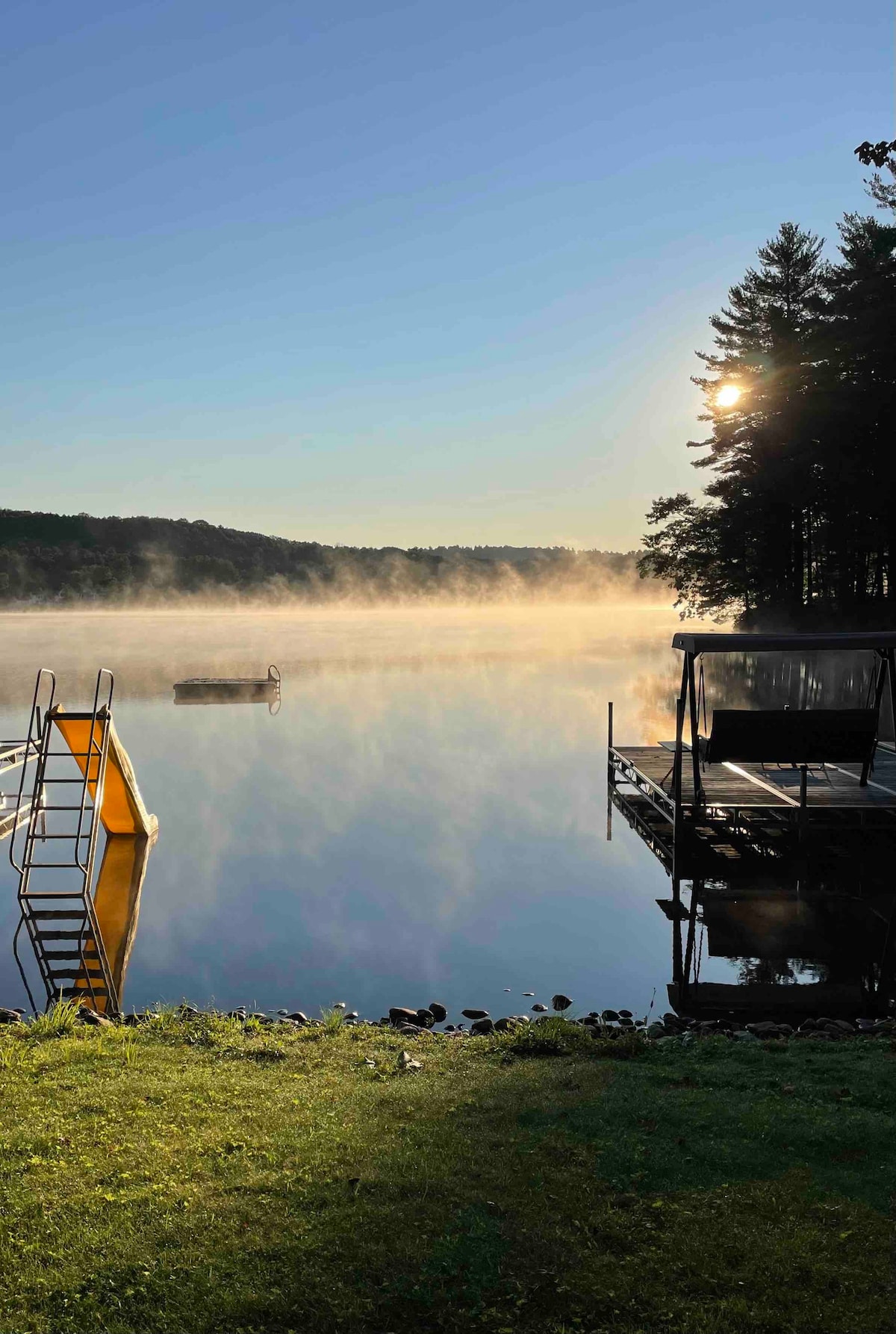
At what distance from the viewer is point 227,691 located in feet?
144

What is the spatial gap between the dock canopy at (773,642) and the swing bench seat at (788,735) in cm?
94

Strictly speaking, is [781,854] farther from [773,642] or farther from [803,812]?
[773,642]

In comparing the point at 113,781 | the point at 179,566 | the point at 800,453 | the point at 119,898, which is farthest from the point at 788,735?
the point at 179,566

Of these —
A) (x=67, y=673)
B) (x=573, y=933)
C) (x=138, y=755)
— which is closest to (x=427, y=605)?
(x=67, y=673)

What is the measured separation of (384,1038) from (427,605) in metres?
170

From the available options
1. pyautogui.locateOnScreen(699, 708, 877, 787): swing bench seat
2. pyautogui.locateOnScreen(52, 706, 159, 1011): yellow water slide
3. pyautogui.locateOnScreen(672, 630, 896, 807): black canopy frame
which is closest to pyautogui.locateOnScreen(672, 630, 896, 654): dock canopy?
pyautogui.locateOnScreen(672, 630, 896, 807): black canopy frame

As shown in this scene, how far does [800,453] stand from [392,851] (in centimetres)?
3127

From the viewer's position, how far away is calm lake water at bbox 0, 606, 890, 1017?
1055cm

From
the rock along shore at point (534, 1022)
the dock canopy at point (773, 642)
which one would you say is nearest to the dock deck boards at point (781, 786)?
the dock canopy at point (773, 642)

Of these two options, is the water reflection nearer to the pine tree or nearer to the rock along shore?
the rock along shore

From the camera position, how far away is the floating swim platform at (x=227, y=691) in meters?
42.2

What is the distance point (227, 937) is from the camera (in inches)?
468

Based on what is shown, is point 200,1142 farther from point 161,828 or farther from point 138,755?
point 138,755

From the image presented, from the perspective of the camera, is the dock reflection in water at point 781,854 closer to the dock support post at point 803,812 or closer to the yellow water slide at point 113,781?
the dock support post at point 803,812
